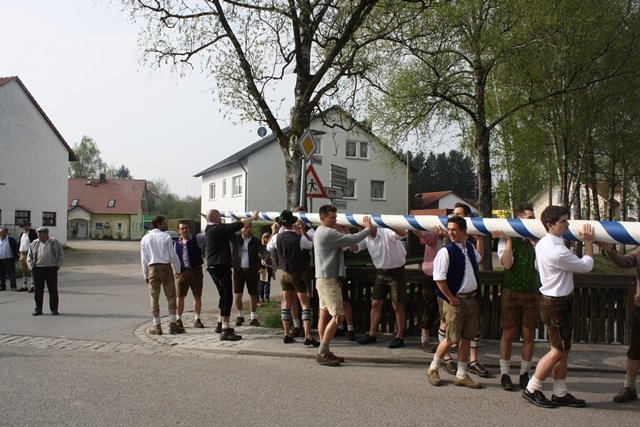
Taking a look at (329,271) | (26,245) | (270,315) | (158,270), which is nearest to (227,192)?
(26,245)

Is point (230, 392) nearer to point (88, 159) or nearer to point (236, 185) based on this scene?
point (236, 185)

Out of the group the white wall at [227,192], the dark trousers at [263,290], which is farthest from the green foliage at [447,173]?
the dark trousers at [263,290]

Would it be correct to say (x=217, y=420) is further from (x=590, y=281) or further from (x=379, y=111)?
(x=379, y=111)

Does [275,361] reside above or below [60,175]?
below

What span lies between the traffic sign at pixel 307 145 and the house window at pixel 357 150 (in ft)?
105

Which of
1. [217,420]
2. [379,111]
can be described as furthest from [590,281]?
[379,111]

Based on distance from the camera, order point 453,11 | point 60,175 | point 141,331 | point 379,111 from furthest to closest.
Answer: point 60,175 < point 379,111 < point 453,11 < point 141,331

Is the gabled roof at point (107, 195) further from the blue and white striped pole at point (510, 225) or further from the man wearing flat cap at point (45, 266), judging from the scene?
the blue and white striped pole at point (510, 225)

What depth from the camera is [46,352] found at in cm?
770

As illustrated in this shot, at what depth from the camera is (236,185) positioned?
3991 cm

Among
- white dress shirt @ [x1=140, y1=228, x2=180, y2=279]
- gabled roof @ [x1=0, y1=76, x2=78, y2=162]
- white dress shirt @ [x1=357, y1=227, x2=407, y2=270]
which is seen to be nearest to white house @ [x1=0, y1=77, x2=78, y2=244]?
gabled roof @ [x1=0, y1=76, x2=78, y2=162]

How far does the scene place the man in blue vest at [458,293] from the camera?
5.95 metres

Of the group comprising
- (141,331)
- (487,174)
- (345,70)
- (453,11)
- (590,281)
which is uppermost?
(453,11)

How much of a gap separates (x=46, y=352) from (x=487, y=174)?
512 inches
